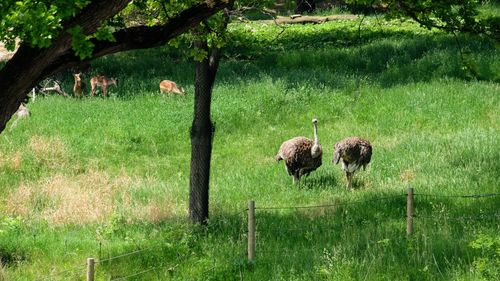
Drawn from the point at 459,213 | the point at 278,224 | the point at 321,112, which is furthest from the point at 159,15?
the point at 321,112

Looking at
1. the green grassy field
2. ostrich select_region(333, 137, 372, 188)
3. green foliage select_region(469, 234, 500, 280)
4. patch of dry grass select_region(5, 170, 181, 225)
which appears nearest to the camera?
green foliage select_region(469, 234, 500, 280)

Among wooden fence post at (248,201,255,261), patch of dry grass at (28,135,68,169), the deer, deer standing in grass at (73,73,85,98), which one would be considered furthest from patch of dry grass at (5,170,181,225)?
deer standing in grass at (73,73,85,98)

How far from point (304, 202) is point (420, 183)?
269 cm

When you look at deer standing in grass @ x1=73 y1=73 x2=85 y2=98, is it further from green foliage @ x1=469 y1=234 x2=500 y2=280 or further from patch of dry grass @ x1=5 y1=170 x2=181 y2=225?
green foliage @ x1=469 y1=234 x2=500 y2=280

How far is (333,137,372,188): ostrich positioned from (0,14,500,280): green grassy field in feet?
1.48

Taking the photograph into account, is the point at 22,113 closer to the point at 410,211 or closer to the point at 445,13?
the point at 445,13

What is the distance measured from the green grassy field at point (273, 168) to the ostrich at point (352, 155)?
0.45 m

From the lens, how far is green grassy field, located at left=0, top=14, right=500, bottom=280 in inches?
521

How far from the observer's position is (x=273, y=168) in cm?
2277

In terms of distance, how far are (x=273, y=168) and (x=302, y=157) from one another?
8.03ft

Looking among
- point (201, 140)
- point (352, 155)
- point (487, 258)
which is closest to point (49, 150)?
point (352, 155)

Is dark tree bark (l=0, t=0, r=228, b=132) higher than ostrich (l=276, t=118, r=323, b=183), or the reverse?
dark tree bark (l=0, t=0, r=228, b=132)

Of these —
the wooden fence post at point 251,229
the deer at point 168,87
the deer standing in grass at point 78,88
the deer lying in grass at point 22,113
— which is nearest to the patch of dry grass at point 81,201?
the wooden fence post at point 251,229

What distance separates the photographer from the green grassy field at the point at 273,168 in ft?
43.4
